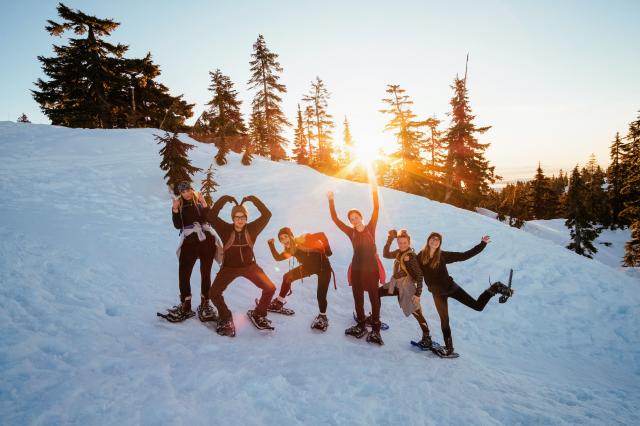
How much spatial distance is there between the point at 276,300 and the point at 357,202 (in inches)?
425

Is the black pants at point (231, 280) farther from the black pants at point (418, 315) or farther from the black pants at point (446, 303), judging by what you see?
the black pants at point (446, 303)

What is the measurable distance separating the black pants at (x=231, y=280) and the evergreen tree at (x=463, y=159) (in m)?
32.3

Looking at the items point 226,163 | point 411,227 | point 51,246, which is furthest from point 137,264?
point 226,163

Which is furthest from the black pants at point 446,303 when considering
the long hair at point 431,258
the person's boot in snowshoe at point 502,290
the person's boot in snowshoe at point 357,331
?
the person's boot in snowshoe at point 357,331

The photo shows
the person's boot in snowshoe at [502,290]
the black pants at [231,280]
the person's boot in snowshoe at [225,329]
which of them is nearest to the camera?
the person's boot in snowshoe at [225,329]

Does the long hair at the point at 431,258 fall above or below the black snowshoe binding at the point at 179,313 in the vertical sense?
above

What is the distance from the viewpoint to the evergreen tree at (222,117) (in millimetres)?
21125

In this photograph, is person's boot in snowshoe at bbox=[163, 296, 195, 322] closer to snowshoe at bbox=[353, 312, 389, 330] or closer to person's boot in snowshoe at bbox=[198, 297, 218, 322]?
person's boot in snowshoe at bbox=[198, 297, 218, 322]

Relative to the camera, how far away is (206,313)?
5.93 metres

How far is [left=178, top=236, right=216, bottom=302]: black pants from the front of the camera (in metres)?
5.81

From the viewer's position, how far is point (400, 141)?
37.7 metres

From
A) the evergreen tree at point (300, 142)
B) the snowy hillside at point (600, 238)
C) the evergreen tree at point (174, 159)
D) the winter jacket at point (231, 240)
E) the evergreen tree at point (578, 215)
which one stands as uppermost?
the evergreen tree at point (300, 142)

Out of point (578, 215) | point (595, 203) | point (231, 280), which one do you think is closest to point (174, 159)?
point (231, 280)

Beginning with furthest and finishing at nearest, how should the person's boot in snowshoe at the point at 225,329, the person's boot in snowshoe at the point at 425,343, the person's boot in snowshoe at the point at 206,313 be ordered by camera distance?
the person's boot in snowshoe at the point at 425,343, the person's boot in snowshoe at the point at 206,313, the person's boot in snowshoe at the point at 225,329
